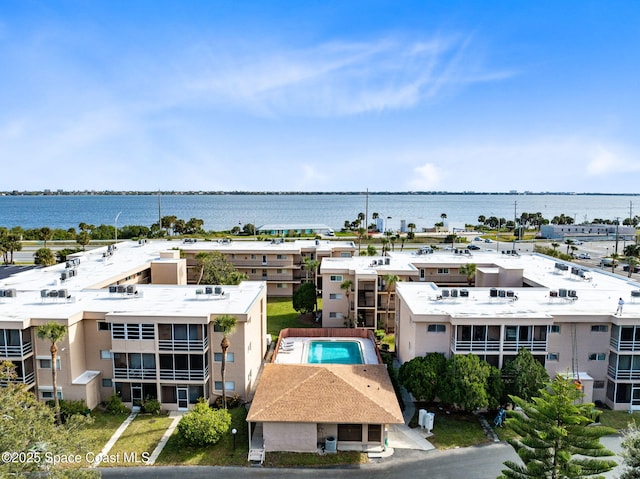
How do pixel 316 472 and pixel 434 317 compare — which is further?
pixel 434 317

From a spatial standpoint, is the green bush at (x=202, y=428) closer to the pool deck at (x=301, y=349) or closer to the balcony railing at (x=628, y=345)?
the pool deck at (x=301, y=349)

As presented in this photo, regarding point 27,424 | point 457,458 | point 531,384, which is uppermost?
point 27,424

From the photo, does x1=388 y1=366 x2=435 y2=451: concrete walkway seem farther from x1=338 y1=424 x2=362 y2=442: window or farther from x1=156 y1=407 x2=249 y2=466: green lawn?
x1=156 y1=407 x2=249 y2=466: green lawn

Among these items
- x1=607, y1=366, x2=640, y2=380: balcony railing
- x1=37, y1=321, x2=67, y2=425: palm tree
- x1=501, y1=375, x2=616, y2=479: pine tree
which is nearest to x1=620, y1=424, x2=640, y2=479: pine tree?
x1=501, y1=375, x2=616, y2=479: pine tree

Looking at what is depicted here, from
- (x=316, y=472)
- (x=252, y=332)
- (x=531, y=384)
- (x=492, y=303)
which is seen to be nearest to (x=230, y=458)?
(x=316, y=472)

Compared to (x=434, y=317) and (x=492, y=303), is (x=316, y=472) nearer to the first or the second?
(x=434, y=317)

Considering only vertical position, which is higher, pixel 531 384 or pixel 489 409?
pixel 531 384
